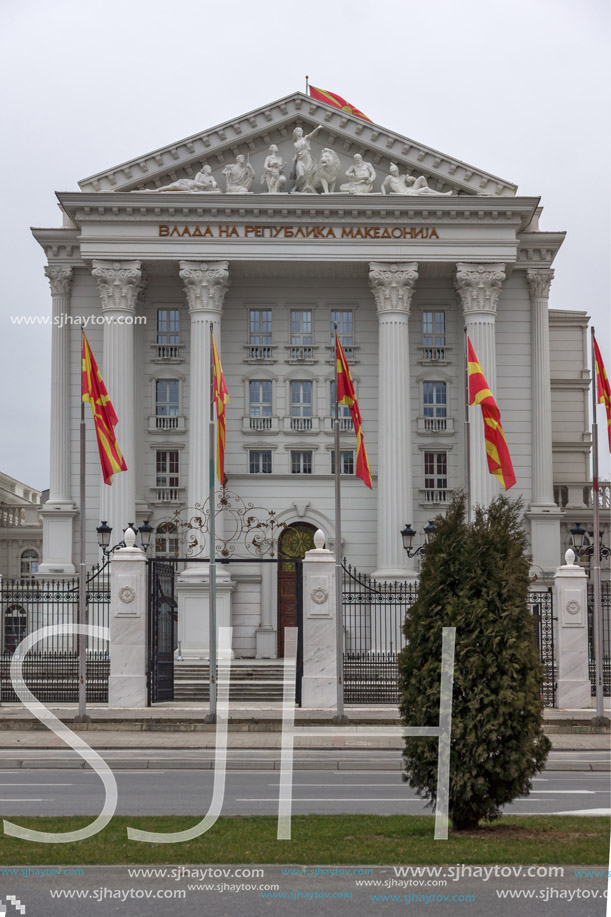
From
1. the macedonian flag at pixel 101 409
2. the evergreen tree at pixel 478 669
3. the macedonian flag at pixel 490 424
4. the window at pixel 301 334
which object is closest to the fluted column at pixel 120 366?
the window at pixel 301 334

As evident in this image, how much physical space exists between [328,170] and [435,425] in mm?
10290

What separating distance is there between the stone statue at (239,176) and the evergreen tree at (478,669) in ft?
110

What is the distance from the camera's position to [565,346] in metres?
56.4

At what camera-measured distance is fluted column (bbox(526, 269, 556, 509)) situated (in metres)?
46.6

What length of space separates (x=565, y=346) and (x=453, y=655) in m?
45.6

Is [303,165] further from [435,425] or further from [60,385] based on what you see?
[60,385]

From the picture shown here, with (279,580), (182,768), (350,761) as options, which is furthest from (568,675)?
(279,580)

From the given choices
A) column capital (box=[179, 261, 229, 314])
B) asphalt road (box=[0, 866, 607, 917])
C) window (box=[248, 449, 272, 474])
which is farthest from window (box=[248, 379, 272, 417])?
asphalt road (box=[0, 866, 607, 917])

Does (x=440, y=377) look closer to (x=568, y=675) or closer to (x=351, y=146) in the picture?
(x=351, y=146)

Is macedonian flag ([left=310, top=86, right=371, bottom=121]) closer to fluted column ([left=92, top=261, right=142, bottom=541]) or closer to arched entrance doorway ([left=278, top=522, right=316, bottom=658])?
fluted column ([left=92, top=261, right=142, bottom=541])

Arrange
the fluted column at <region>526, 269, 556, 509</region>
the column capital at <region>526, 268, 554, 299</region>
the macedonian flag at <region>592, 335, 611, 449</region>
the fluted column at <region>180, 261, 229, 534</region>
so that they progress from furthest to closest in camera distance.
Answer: the column capital at <region>526, 268, 554, 299</region>
the fluted column at <region>526, 269, 556, 509</region>
the fluted column at <region>180, 261, 229, 534</region>
the macedonian flag at <region>592, 335, 611, 449</region>

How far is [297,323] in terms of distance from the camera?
47906 mm

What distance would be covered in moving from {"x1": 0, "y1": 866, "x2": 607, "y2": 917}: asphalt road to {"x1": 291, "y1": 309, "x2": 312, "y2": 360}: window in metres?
37.8

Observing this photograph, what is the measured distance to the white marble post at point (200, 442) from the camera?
41.9 metres
